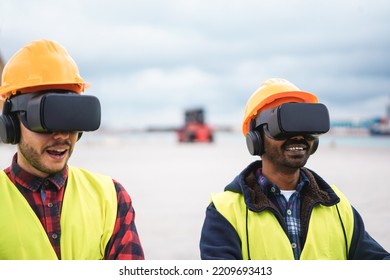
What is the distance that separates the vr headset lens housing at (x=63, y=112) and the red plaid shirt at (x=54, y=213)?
0.24 m

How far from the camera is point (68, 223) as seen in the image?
1.92m

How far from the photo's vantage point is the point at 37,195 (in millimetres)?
1934

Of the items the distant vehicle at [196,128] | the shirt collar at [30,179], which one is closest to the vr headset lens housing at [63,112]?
the shirt collar at [30,179]

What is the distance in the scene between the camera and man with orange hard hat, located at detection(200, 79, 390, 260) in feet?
6.68

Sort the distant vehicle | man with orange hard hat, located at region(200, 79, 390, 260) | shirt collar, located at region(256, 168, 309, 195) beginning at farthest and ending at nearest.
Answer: the distant vehicle < shirt collar, located at region(256, 168, 309, 195) < man with orange hard hat, located at region(200, 79, 390, 260)

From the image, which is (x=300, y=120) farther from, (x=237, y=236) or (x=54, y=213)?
(x=54, y=213)

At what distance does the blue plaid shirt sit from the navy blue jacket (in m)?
0.02

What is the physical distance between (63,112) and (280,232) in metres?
1.01

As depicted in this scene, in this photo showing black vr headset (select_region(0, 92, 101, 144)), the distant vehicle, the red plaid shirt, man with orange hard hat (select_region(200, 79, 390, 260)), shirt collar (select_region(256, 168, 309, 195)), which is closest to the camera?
black vr headset (select_region(0, 92, 101, 144))

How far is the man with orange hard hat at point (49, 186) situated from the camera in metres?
1.85

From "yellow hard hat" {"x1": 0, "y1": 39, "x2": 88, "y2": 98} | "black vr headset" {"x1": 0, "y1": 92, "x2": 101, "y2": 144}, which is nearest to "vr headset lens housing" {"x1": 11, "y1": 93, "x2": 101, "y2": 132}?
"black vr headset" {"x1": 0, "y1": 92, "x2": 101, "y2": 144}

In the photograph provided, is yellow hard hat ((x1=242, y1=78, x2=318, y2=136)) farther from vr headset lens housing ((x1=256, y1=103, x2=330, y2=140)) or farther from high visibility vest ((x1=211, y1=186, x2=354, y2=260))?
high visibility vest ((x1=211, y1=186, x2=354, y2=260))

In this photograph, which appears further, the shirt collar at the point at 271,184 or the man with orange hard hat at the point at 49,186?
the shirt collar at the point at 271,184

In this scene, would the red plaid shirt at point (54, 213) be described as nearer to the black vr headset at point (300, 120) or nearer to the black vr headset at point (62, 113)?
the black vr headset at point (62, 113)
